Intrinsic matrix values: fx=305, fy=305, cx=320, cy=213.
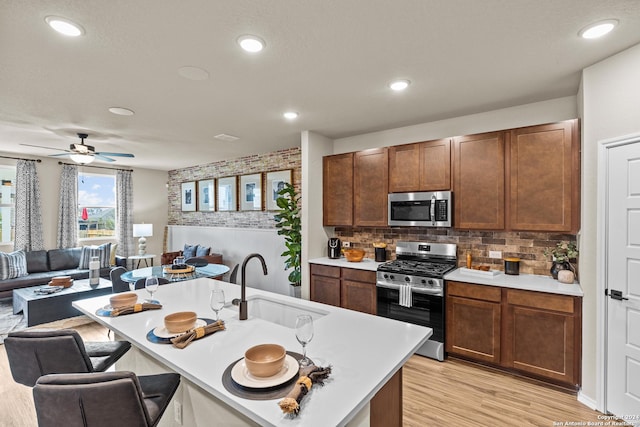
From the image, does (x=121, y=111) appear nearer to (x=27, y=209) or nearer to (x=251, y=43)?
(x=251, y=43)

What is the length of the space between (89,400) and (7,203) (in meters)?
7.14

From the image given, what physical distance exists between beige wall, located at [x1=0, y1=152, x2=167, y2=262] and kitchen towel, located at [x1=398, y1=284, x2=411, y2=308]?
22.2 ft

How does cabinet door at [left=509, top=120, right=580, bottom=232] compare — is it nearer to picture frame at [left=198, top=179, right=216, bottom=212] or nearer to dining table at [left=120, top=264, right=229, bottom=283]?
dining table at [left=120, top=264, right=229, bottom=283]

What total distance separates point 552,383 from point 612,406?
1.47 ft

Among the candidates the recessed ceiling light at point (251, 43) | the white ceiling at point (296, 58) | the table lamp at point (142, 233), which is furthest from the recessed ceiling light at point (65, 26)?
the table lamp at point (142, 233)

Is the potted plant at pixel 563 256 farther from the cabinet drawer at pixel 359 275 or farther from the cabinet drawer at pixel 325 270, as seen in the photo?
the cabinet drawer at pixel 325 270

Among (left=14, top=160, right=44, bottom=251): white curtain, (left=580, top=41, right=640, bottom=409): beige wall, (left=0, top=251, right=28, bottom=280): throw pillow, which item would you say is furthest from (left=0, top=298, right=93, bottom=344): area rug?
(left=580, top=41, right=640, bottom=409): beige wall

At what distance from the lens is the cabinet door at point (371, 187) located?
3912mm

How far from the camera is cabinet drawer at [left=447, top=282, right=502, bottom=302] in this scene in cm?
289

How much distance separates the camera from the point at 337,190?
4.32 meters

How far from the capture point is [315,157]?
171 inches

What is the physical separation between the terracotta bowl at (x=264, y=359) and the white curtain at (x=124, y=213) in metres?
7.19

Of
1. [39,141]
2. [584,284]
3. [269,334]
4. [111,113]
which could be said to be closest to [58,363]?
[269,334]

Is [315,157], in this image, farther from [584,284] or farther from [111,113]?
[584,284]
